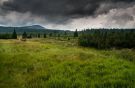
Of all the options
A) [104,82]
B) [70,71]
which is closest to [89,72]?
[70,71]

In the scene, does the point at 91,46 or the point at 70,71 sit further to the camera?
the point at 91,46

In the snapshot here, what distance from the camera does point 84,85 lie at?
62.7 feet

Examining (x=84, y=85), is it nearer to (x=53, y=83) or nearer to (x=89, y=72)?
(x=53, y=83)

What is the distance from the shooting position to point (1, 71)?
998 inches

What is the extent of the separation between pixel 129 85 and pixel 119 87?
1.01 meters

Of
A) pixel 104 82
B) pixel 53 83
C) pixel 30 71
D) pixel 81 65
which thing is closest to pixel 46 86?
pixel 53 83

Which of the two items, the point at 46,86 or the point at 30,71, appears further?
the point at 30,71

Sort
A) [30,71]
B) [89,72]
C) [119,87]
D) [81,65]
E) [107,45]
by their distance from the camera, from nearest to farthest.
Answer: [119,87] → [89,72] → [30,71] → [81,65] → [107,45]

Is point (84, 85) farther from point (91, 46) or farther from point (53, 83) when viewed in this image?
point (91, 46)

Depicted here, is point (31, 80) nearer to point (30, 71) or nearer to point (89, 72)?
point (30, 71)

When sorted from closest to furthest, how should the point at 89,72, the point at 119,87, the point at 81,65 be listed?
the point at 119,87 < the point at 89,72 < the point at 81,65

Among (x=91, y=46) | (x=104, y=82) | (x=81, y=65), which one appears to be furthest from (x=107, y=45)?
(x=104, y=82)

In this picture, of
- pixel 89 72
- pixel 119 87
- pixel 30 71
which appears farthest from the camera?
pixel 30 71

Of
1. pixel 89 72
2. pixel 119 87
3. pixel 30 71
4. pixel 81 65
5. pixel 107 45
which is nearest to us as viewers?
pixel 119 87
